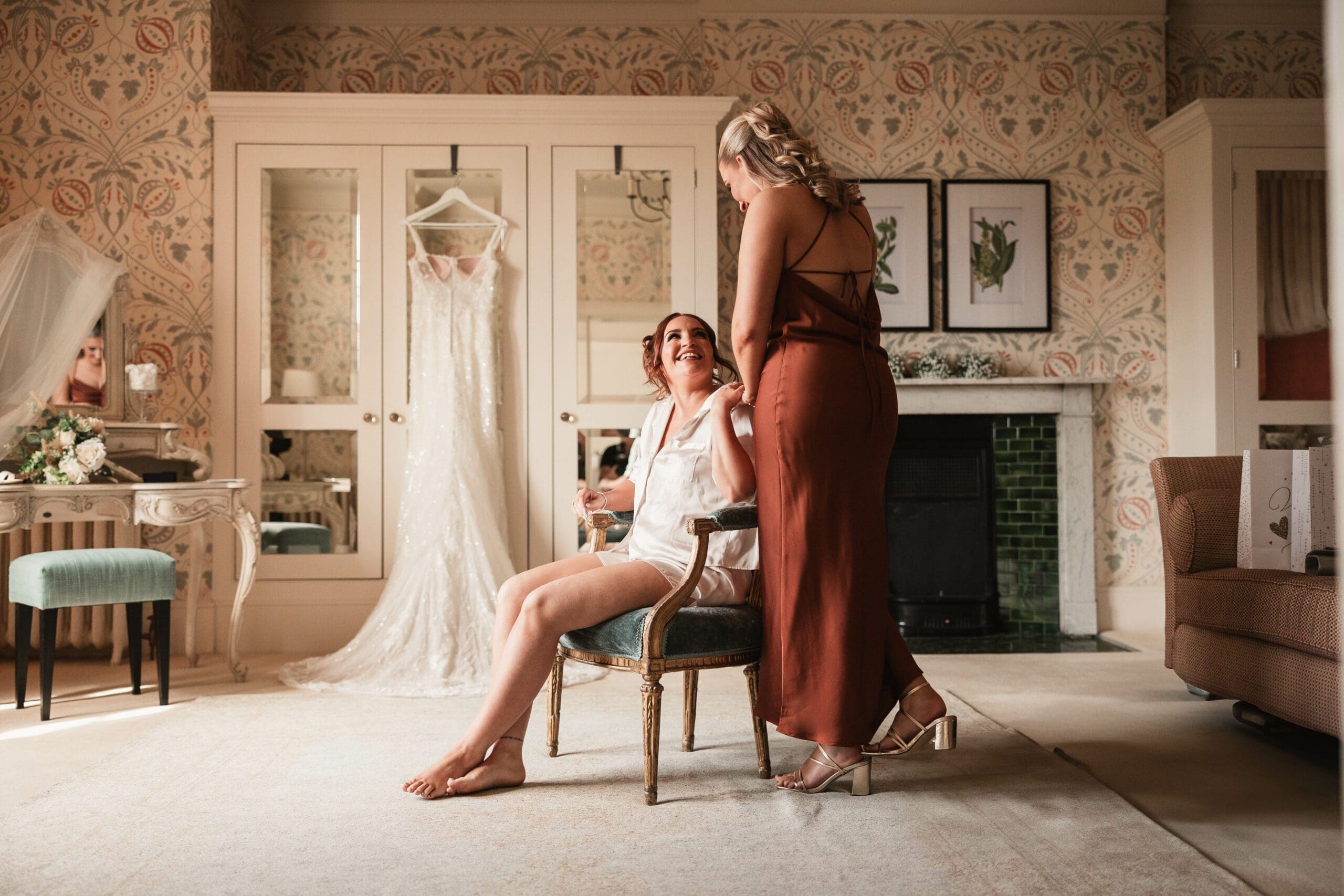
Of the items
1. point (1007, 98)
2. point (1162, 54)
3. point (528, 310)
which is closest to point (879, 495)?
point (528, 310)

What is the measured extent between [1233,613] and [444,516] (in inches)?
107

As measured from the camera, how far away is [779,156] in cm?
219

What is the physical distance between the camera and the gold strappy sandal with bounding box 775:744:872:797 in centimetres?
218

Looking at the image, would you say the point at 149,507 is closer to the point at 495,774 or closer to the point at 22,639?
the point at 22,639

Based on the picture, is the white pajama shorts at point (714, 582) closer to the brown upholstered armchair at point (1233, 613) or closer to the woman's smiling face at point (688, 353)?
the woman's smiling face at point (688, 353)

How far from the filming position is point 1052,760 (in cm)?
247

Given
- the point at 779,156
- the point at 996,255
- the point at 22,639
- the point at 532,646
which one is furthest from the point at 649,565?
the point at 996,255

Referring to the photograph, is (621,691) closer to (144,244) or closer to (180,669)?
(180,669)

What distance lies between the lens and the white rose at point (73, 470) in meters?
3.20

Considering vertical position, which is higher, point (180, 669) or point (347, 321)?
point (347, 321)

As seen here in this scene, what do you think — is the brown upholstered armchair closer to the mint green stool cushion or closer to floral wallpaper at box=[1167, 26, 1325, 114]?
floral wallpaper at box=[1167, 26, 1325, 114]

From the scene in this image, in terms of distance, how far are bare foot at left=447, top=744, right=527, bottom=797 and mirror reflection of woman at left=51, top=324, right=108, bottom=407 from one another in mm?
2635

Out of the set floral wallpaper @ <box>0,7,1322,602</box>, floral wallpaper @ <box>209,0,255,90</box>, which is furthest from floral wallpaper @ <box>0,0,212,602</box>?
floral wallpaper @ <box>0,7,1322,602</box>

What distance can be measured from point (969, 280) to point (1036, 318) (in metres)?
0.37
